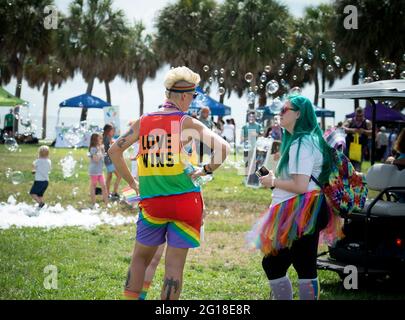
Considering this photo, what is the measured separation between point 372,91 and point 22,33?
135 ft

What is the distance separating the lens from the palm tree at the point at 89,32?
49.9m

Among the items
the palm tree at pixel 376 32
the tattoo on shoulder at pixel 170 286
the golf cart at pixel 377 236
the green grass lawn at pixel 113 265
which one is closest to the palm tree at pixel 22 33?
the palm tree at pixel 376 32

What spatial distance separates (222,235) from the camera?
951cm

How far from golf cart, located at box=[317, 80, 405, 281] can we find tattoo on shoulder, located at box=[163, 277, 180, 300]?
7.32ft

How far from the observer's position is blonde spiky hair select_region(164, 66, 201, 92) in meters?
4.68

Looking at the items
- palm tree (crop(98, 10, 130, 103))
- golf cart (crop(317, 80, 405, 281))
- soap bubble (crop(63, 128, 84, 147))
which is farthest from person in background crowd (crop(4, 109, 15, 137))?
golf cart (crop(317, 80, 405, 281))

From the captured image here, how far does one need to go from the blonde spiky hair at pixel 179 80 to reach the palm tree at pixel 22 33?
4114cm

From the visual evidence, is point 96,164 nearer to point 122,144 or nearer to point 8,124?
point 122,144

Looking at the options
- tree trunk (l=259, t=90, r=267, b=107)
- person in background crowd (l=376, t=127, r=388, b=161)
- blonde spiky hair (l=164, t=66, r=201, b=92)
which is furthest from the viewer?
tree trunk (l=259, t=90, r=267, b=107)

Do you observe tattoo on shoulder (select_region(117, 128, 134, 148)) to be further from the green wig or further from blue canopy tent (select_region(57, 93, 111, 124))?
blue canopy tent (select_region(57, 93, 111, 124))

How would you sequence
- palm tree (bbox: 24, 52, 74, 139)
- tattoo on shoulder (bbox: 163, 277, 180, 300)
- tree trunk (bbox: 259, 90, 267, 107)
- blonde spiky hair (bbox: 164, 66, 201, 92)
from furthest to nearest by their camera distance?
palm tree (bbox: 24, 52, 74, 139), tree trunk (bbox: 259, 90, 267, 107), blonde spiky hair (bbox: 164, 66, 201, 92), tattoo on shoulder (bbox: 163, 277, 180, 300)

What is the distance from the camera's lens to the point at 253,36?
44.4 meters

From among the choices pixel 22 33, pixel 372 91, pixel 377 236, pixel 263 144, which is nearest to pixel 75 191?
pixel 263 144
